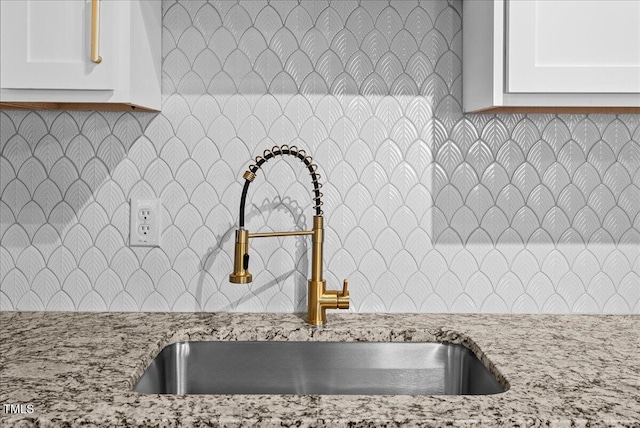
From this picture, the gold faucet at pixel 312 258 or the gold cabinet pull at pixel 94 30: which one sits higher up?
the gold cabinet pull at pixel 94 30

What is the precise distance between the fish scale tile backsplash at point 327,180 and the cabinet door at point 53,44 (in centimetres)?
34

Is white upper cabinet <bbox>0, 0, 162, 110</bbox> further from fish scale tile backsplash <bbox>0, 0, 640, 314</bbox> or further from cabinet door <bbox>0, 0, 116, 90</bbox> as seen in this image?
fish scale tile backsplash <bbox>0, 0, 640, 314</bbox>

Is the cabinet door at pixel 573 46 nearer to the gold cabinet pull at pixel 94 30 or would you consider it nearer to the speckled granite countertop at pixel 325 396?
the speckled granite countertop at pixel 325 396

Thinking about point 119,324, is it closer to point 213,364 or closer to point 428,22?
point 213,364

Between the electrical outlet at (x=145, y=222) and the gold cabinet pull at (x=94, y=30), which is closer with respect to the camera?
the gold cabinet pull at (x=94, y=30)

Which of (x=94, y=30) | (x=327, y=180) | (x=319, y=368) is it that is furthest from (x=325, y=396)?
(x=94, y=30)

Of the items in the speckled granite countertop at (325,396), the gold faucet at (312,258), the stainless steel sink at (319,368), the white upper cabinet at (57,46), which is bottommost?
the stainless steel sink at (319,368)

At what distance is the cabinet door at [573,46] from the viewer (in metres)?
1.33

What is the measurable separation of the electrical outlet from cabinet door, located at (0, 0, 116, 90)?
1.39ft

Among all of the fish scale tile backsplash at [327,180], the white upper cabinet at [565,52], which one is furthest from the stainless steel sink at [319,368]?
the white upper cabinet at [565,52]

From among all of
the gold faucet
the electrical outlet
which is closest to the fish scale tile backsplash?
the electrical outlet

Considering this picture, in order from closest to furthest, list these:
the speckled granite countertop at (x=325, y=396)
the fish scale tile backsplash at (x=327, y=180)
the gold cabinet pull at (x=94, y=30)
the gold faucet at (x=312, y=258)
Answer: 1. the speckled granite countertop at (x=325, y=396)
2. the gold cabinet pull at (x=94, y=30)
3. the gold faucet at (x=312, y=258)
4. the fish scale tile backsplash at (x=327, y=180)

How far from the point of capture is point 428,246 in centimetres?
168

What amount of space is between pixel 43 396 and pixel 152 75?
0.84 metres
